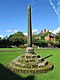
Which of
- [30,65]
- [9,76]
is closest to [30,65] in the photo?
[30,65]

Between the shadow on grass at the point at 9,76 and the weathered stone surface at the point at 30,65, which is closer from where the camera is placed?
the shadow on grass at the point at 9,76

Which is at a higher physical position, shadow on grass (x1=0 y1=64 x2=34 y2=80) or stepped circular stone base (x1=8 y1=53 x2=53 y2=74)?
stepped circular stone base (x1=8 y1=53 x2=53 y2=74)

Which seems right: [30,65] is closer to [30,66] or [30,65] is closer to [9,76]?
[30,66]

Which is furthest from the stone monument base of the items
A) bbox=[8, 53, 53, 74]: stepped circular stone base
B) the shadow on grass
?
the shadow on grass

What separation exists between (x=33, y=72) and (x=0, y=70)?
3.27m

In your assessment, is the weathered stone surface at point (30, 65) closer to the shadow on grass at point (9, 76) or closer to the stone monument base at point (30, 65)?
the stone monument base at point (30, 65)

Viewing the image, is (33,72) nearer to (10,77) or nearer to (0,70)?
(10,77)

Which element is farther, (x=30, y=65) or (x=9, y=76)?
(x=30, y=65)

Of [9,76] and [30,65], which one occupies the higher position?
[30,65]

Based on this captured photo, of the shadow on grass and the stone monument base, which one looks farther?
the stone monument base

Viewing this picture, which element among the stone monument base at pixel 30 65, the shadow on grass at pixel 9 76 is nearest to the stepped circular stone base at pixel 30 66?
the stone monument base at pixel 30 65

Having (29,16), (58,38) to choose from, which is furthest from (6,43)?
(29,16)

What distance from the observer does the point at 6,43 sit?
73.4 metres

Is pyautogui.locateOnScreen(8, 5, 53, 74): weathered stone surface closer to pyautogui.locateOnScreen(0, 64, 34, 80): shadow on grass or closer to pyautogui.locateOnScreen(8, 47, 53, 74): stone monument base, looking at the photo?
pyautogui.locateOnScreen(8, 47, 53, 74): stone monument base
